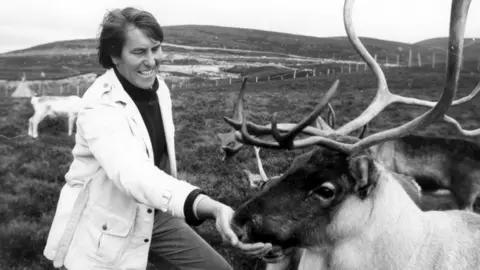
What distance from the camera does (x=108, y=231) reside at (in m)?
3.14

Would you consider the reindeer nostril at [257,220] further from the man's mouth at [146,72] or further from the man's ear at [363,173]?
the man's mouth at [146,72]

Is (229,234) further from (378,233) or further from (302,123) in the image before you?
(378,233)

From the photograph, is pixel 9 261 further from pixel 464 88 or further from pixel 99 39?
pixel 464 88

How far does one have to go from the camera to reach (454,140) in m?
8.41

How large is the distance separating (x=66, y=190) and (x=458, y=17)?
2.95m

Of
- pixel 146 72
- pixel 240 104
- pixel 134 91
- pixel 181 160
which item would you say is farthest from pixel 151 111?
pixel 181 160

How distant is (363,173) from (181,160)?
348 inches

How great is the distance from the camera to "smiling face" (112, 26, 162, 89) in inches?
130

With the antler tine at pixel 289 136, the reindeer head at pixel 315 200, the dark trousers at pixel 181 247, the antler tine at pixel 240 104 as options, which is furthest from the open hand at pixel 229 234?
the dark trousers at pixel 181 247

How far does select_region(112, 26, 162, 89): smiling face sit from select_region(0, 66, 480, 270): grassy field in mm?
1426

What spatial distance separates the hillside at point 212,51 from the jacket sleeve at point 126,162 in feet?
173

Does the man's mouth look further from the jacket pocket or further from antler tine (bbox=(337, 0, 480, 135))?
antler tine (bbox=(337, 0, 480, 135))

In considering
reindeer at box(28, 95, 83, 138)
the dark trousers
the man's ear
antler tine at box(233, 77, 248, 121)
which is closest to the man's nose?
antler tine at box(233, 77, 248, 121)

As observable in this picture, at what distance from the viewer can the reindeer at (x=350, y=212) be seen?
292 cm
